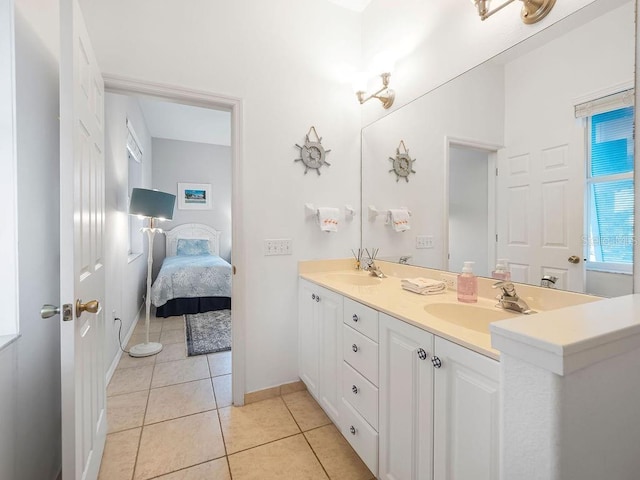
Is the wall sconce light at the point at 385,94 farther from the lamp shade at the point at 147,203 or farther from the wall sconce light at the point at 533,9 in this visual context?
the lamp shade at the point at 147,203

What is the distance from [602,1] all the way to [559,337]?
49.4 inches

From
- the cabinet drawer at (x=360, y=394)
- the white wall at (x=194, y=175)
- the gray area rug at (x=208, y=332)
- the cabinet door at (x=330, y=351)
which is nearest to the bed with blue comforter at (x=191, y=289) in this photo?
the gray area rug at (x=208, y=332)

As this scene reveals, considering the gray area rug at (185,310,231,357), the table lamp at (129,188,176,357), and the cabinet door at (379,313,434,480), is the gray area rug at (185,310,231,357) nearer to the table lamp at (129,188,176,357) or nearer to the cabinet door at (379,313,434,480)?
the table lamp at (129,188,176,357)

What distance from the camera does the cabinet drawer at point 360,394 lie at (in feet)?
4.28

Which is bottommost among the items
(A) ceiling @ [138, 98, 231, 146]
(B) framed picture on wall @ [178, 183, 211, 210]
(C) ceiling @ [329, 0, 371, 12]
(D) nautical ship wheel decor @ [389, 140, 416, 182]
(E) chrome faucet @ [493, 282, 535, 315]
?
(E) chrome faucet @ [493, 282, 535, 315]

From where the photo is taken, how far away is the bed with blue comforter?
3.82 meters

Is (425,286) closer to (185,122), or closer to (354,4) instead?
(354,4)

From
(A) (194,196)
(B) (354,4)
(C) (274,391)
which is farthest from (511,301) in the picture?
(A) (194,196)

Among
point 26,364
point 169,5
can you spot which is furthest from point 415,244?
point 169,5

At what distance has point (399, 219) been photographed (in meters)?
2.03

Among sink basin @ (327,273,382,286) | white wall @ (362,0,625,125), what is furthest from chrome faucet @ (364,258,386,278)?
white wall @ (362,0,625,125)

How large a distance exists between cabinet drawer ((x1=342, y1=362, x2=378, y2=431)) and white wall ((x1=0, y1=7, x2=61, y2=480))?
50.3 inches

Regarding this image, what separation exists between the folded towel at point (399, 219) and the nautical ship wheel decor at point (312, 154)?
0.62m

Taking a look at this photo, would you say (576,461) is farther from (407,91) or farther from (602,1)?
(407,91)
